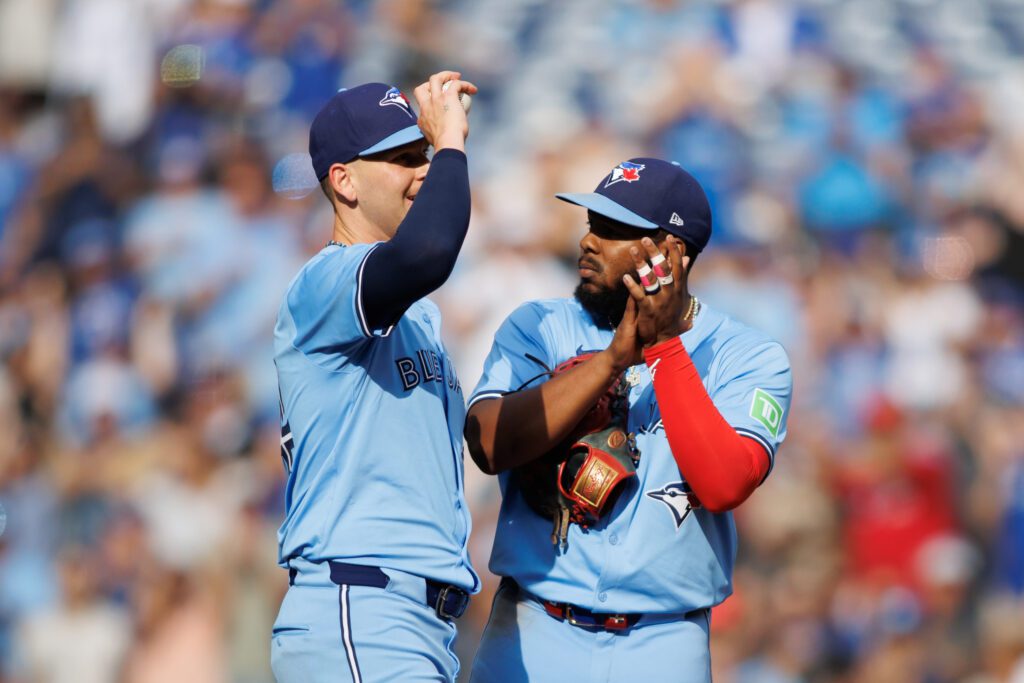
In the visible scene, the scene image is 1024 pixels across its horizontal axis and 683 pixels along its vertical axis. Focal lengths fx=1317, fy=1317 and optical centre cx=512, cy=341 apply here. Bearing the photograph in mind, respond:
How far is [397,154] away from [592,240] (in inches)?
22.8

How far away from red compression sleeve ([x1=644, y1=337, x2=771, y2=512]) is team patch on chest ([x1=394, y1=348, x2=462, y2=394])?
0.48 m

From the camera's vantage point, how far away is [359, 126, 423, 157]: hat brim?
10.2ft

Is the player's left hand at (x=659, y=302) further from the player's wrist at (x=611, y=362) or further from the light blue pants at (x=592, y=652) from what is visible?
the light blue pants at (x=592, y=652)

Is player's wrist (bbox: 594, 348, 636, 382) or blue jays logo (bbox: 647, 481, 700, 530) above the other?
player's wrist (bbox: 594, 348, 636, 382)

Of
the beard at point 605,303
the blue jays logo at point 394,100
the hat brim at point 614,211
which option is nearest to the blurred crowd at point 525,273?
the beard at point 605,303

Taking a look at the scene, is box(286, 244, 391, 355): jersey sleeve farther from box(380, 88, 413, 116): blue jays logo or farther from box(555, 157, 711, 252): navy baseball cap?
box(555, 157, 711, 252): navy baseball cap

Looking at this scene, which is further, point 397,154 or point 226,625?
point 226,625

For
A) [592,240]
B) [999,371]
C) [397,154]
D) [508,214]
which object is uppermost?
[397,154]

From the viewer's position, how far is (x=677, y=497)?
10.8ft

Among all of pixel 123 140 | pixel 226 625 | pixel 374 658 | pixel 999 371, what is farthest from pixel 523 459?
pixel 123 140

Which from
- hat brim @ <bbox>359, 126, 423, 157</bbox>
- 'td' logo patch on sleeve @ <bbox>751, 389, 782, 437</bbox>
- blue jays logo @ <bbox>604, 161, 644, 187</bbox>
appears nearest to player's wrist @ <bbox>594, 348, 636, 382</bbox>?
'td' logo patch on sleeve @ <bbox>751, 389, 782, 437</bbox>

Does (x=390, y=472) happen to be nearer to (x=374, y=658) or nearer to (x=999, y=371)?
(x=374, y=658)

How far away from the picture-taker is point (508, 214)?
7938mm

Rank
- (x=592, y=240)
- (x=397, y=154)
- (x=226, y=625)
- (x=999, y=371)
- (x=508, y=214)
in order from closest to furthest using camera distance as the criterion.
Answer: (x=397, y=154)
(x=592, y=240)
(x=226, y=625)
(x=999, y=371)
(x=508, y=214)
